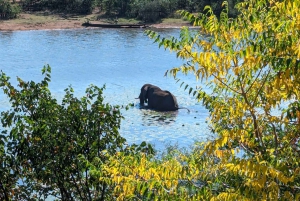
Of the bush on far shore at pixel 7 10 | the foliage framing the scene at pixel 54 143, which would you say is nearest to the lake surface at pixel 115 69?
the bush on far shore at pixel 7 10

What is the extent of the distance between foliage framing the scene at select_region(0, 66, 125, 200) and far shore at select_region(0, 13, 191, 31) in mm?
38785

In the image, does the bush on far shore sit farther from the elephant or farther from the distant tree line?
the elephant

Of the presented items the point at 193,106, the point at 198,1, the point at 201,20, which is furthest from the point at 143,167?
the point at 198,1

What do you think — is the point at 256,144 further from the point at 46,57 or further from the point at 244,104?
the point at 46,57

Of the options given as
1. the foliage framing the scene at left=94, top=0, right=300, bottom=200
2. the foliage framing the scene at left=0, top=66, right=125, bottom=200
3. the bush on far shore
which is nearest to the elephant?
the foliage framing the scene at left=0, top=66, right=125, bottom=200

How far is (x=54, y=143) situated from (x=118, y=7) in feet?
150

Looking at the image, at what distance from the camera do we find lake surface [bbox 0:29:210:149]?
1803 cm

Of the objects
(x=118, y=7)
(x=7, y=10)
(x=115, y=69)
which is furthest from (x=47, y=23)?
(x=115, y=69)

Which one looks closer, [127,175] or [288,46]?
[288,46]

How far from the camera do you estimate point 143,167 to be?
4.38 metres

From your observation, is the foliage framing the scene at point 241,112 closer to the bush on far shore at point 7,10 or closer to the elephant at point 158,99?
the elephant at point 158,99

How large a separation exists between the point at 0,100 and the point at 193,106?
6830mm

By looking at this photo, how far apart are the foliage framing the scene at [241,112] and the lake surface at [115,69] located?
10.9m

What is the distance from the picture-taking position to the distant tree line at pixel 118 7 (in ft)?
157
